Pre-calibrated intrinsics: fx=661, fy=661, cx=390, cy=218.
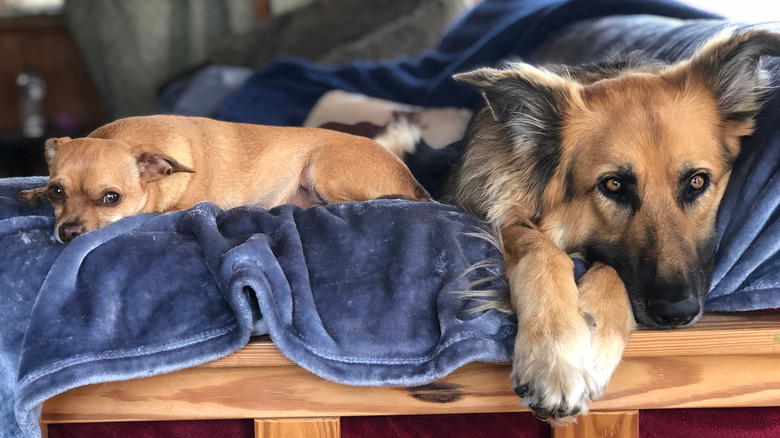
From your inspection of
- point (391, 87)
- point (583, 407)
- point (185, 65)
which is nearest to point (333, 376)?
point (583, 407)

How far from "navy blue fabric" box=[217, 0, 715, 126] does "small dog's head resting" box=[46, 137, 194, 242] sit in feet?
4.76

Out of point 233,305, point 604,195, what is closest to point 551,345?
point 604,195

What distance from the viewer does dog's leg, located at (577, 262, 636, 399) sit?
1.10 meters

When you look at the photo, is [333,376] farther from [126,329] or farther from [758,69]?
[758,69]

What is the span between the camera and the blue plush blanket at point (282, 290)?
1139mm

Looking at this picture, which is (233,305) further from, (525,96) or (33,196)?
(33,196)

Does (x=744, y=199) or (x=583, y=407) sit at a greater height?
(x=744, y=199)

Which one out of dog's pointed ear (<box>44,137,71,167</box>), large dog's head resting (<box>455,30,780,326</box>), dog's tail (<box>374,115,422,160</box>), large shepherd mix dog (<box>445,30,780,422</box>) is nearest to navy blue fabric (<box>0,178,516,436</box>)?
large shepherd mix dog (<box>445,30,780,422</box>)

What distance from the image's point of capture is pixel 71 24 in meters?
5.20

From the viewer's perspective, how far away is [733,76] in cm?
132

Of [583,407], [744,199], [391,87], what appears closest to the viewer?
[583,407]

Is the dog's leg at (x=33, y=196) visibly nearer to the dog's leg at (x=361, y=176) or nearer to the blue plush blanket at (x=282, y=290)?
the blue plush blanket at (x=282, y=290)

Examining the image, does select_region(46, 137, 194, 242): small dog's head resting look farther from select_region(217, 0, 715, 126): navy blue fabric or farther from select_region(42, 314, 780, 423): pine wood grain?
select_region(217, 0, 715, 126): navy blue fabric

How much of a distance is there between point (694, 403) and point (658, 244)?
0.29 m
